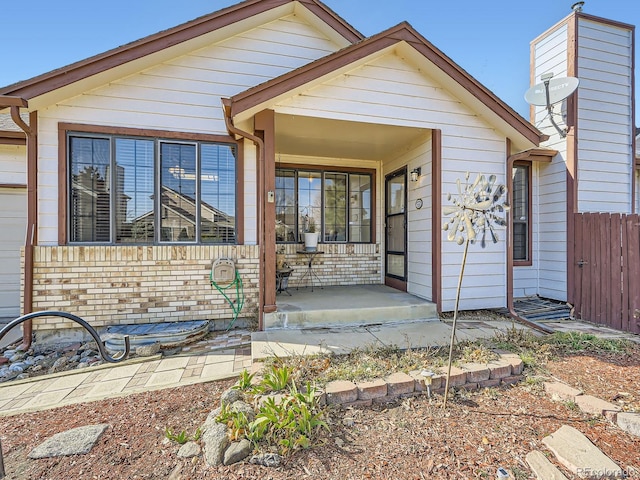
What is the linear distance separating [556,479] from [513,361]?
1431mm

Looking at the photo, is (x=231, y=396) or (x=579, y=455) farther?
(x=231, y=396)

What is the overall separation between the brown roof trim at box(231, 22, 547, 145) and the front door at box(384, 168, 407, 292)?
69.4 inches

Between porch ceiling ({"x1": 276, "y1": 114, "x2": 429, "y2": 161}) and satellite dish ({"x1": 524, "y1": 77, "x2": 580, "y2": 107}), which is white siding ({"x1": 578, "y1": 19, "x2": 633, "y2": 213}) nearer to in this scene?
satellite dish ({"x1": 524, "y1": 77, "x2": 580, "y2": 107})

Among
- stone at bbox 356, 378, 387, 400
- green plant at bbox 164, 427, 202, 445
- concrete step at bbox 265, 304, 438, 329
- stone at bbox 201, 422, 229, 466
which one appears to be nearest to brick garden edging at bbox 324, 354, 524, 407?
stone at bbox 356, 378, 387, 400

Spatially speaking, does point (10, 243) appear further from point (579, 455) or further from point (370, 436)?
point (579, 455)

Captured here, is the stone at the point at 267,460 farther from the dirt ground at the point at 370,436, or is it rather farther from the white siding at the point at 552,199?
the white siding at the point at 552,199

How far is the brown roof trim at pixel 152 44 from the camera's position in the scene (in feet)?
12.4

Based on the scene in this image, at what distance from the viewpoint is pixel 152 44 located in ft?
13.9

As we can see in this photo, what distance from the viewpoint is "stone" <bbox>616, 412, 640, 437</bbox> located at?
2236 mm

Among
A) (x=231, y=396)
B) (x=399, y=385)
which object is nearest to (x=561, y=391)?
(x=399, y=385)

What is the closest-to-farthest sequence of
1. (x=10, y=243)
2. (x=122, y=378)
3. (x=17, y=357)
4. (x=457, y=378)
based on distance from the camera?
(x=457, y=378), (x=122, y=378), (x=17, y=357), (x=10, y=243)

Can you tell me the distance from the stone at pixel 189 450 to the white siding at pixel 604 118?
278 inches

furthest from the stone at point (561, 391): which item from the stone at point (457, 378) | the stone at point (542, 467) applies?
the stone at point (542, 467)

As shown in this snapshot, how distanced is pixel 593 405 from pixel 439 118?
13.6ft
